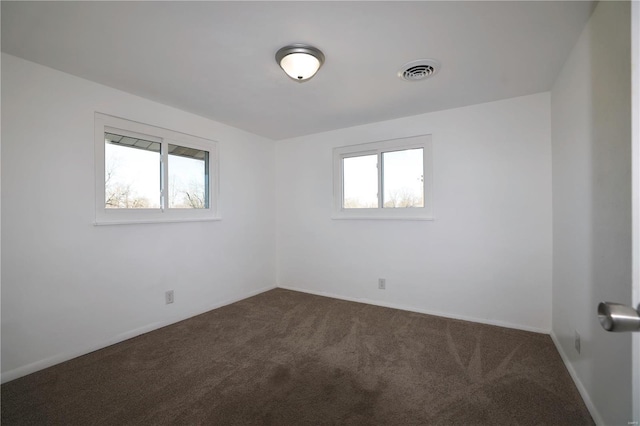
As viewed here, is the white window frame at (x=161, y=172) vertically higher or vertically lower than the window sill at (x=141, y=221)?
higher

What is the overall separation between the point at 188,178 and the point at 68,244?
1.35 metres

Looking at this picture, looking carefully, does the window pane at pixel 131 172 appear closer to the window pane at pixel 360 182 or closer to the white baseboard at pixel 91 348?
the white baseboard at pixel 91 348

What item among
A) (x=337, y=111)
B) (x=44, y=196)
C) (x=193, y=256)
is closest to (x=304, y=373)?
(x=193, y=256)

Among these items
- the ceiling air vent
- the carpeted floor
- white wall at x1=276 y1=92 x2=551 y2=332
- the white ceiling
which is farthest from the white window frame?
the ceiling air vent

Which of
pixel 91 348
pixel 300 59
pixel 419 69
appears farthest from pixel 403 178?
pixel 91 348

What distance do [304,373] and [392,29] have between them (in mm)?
2499

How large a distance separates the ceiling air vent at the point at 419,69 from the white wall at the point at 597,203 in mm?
902

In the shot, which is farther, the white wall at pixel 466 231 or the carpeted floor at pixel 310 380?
the white wall at pixel 466 231

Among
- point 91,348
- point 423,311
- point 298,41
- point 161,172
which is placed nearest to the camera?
point 298,41

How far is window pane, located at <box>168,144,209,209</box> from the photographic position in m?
3.16

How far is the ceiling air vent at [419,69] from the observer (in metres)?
2.16

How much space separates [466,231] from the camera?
3.05m

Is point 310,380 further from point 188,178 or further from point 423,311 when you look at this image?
point 188,178

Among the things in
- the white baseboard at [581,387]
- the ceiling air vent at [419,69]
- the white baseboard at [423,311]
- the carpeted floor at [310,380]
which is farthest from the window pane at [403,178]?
the white baseboard at [581,387]
